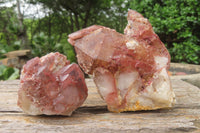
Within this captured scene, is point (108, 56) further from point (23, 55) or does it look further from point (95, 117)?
point (23, 55)

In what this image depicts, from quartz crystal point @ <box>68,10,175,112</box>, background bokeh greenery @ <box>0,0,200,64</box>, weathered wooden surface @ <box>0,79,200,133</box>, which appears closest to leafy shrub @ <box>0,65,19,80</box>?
background bokeh greenery @ <box>0,0,200,64</box>

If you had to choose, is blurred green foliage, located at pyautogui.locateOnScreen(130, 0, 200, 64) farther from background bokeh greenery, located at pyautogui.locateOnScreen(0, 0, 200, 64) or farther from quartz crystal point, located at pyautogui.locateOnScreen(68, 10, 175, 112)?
quartz crystal point, located at pyautogui.locateOnScreen(68, 10, 175, 112)

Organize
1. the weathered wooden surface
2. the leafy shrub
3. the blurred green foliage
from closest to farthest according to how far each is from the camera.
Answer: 1. the weathered wooden surface
2. the blurred green foliage
3. the leafy shrub

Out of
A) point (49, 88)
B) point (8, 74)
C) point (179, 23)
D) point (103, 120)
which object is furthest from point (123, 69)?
point (8, 74)

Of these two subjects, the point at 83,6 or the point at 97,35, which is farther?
the point at 83,6

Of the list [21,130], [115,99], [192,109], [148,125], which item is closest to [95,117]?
[115,99]

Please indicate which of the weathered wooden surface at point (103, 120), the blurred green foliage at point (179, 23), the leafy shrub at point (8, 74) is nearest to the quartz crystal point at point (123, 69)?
the weathered wooden surface at point (103, 120)
